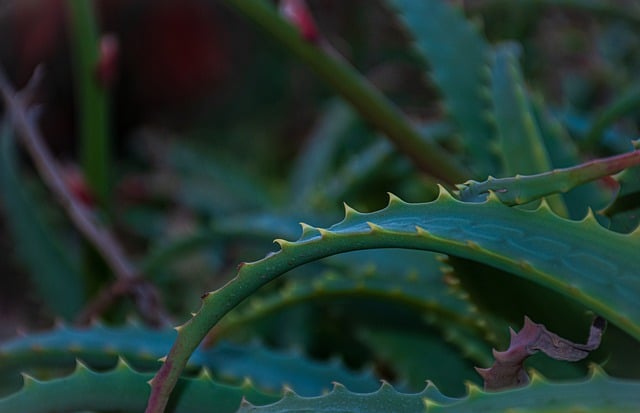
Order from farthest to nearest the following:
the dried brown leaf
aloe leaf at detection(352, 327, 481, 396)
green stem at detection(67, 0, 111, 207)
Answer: green stem at detection(67, 0, 111, 207) < aloe leaf at detection(352, 327, 481, 396) < the dried brown leaf

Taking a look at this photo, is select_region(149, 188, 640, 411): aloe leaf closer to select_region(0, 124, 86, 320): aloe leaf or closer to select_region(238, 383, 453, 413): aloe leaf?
select_region(238, 383, 453, 413): aloe leaf

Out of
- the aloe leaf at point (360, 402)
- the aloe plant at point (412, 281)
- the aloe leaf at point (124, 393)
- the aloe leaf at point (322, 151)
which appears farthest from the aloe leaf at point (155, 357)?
the aloe leaf at point (322, 151)

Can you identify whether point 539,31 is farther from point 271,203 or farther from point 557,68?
point 271,203

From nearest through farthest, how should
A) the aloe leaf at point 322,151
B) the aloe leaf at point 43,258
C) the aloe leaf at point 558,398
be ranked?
the aloe leaf at point 558,398 → the aloe leaf at point 43,258 → the aloe leaf at point 322,151

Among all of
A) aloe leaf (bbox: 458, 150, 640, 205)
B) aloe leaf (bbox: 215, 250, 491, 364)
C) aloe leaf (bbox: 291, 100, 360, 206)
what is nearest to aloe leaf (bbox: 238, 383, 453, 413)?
aloe leaf (bbox: 458, 150, 640, 205)

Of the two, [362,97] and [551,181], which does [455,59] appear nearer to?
[362,97]

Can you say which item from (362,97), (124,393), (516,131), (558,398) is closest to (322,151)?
(362,97)

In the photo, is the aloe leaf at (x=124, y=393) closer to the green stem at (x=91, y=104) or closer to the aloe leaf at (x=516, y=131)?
the aloe leaf at (x=516, y=131)

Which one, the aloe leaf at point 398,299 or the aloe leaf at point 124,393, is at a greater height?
the aloe leaf at point 398,299

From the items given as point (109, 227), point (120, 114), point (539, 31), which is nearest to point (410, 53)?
point (539, 31)
